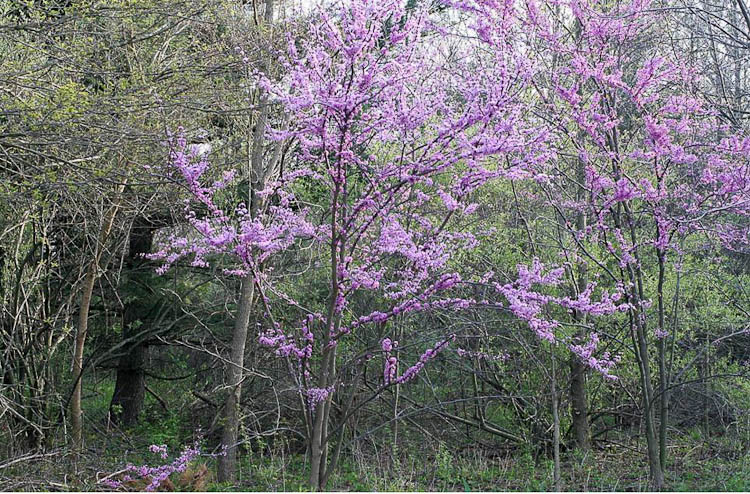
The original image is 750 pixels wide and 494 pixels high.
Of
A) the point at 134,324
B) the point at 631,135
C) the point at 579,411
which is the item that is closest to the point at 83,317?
A: the point at 134,324

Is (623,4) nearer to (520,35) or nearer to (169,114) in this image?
(520,35)

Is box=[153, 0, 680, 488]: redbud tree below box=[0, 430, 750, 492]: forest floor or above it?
above

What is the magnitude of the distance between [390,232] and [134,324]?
6.32m

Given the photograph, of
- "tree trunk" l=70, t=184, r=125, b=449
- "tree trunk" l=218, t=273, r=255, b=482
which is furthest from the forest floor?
"tree trunk" l=70, t=184, r=125, b=449

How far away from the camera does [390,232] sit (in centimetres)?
462

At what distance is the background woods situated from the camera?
4.57 m

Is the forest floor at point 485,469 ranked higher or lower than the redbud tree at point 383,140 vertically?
lower

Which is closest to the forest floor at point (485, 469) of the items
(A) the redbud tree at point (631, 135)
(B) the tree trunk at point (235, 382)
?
(B) the tree trunk at point (235, 382)

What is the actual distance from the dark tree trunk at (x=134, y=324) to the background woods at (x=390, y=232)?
A: 5 centimetres

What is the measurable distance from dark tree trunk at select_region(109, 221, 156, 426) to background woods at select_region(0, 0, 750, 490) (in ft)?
0.16

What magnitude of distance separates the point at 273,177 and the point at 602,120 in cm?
330

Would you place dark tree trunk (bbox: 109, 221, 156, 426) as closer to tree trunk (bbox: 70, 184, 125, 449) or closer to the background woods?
the background woods

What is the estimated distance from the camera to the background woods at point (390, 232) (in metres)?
4.57

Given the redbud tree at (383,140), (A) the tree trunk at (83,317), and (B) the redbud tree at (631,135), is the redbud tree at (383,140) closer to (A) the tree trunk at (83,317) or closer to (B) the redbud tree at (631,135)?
(B) the redbud tree at (631,135)
